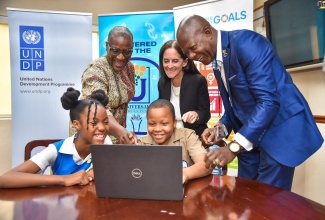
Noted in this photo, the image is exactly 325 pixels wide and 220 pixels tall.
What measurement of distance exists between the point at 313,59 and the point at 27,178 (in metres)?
2.42

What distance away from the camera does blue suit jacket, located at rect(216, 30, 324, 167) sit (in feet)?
4.74

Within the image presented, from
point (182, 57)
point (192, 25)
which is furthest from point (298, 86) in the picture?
point (192, 25)

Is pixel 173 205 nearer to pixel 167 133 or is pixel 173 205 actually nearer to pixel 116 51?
pixel 167 133

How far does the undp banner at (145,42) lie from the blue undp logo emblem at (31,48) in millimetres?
715

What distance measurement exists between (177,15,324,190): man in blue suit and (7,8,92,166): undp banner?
2314mm

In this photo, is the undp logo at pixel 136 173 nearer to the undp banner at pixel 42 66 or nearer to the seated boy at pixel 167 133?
the seated boy at pixel 167 133

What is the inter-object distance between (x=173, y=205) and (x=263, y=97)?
69 cm

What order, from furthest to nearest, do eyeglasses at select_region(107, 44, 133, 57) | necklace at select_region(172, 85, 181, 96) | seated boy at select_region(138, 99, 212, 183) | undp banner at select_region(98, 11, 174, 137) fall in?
1. undp banner at select_region(98, 11, 174, 137)
2. necklace at select_region(172, 85, 181, 96)
3. eyeglasses at select_region(107, 44, 133, 57)
4. seated boy at select_region(138, 99, 212, 183)

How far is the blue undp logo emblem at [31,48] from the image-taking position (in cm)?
340

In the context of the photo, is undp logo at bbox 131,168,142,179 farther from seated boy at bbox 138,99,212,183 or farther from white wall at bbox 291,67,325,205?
white wall at bbox 291,67,325,205

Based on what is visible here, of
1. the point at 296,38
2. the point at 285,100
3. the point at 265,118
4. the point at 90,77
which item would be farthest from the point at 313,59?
the point at 90,77

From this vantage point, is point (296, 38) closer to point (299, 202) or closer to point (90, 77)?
point (90, 77)

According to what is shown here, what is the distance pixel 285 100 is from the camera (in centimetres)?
152

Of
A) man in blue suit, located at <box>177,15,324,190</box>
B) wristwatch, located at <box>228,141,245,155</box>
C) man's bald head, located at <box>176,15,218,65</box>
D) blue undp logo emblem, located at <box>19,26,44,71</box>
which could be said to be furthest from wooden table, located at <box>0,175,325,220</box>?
blue undp logo emblem, located at <box>19,26,44,71</box>
